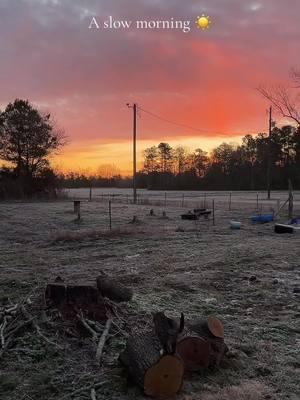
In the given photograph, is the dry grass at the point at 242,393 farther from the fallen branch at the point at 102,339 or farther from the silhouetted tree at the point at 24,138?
the silhouetted tree at the point at 24,138

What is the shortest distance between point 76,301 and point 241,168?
8457 cm

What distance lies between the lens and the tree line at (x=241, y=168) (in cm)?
7938

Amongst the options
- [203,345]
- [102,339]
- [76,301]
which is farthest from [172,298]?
[203,345]

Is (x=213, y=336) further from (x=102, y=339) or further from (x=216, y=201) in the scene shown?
(x=216, y=201)

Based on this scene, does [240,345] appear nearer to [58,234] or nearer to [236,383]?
[236,383]

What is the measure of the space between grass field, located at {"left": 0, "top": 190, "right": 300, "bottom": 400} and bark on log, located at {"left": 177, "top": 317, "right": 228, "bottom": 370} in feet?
0.37

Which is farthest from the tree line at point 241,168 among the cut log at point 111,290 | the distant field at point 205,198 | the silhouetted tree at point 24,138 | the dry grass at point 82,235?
the cut log at point 111,290

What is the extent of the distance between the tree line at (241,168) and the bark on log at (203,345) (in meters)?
69.7

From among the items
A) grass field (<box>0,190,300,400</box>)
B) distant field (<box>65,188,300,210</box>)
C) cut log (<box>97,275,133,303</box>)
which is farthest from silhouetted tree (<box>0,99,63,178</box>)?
cut log (<box>97,275,133,303</box>)

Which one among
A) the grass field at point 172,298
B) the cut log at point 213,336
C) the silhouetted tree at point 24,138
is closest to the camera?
the grass field at point 172,298

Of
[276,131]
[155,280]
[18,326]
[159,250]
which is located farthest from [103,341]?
[276,131]

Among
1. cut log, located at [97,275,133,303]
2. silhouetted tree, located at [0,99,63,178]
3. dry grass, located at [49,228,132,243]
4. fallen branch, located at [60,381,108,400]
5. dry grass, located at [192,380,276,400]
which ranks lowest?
dry grass, located at [192,380,276,400]

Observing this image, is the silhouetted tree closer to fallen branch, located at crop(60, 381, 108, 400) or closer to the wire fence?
the wire fence

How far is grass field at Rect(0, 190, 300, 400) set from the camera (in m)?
3.71
